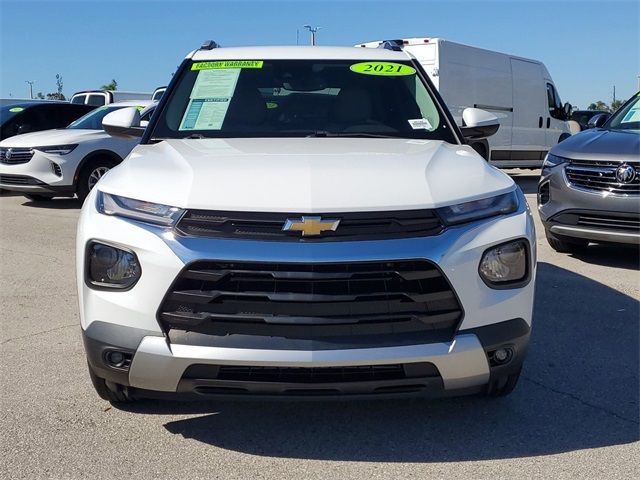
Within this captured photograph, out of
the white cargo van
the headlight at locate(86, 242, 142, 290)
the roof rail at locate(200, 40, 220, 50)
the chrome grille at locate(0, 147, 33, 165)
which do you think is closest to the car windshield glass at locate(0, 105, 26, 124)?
the chrome grille at locate(0, 147, 33, 165)

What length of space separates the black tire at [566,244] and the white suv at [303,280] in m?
4.16

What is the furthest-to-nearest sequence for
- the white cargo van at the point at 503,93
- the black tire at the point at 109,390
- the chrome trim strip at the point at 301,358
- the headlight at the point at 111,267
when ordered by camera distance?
the white cargo van at the point at 503,93, the black tire at the point at 109,390, the headlight at the point at 111,267, the chrome trim strip at the point at 301,358

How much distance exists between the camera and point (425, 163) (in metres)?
3.20

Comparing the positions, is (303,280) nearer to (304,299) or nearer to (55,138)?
(304,299)

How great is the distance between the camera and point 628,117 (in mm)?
7441

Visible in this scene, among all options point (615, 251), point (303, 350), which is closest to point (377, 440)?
point (303, 350)

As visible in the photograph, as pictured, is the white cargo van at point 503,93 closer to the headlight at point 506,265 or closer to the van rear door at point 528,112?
the van rear door at point 528,112

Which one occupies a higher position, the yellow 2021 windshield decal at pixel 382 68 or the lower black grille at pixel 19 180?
the yellow 2021 windshield decal at pixel 382 68

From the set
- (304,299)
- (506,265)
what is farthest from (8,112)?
(506,265)

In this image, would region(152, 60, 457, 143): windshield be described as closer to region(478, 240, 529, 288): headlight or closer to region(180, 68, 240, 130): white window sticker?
region(180, 68, 240, 130): white window sticker

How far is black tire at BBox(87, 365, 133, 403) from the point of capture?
122 inches

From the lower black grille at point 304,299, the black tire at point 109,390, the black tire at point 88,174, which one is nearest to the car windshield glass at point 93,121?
the black tire at point 88,174

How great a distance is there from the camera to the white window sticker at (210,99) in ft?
13.4

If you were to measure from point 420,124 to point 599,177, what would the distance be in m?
2.97
